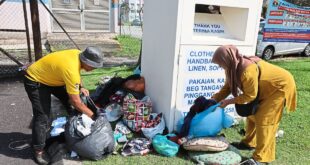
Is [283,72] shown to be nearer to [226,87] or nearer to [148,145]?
[226,87]

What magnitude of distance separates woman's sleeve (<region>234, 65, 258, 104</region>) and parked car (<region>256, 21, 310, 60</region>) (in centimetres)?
747

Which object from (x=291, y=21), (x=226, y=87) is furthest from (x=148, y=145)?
(x=291, y=21)

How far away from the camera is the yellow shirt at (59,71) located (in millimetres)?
3029

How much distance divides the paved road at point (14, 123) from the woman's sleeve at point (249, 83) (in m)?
2.02

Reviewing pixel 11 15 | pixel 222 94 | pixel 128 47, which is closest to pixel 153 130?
pixel 222 94

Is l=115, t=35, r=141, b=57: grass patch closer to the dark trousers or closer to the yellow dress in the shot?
the dark trousers

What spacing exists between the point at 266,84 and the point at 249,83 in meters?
0.27

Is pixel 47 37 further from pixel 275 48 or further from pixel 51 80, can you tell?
pixel 51 80

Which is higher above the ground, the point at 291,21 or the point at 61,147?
the point at 291,21

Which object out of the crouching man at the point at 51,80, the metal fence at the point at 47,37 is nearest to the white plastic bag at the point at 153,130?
the crouching man at the point at 51,80

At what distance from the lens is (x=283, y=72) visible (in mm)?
3119

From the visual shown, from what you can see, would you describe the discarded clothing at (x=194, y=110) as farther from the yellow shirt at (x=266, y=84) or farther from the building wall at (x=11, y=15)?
the building wall at (x=11, y=15)

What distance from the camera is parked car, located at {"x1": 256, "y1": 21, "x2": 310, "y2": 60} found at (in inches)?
392

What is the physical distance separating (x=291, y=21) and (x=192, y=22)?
8303 millimetres
